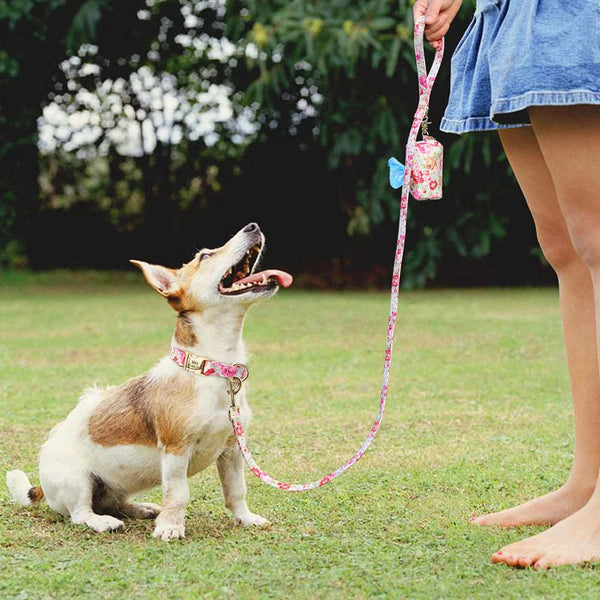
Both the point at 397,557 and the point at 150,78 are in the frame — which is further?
the point at 150,78

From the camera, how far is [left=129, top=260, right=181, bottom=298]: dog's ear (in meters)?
3.55

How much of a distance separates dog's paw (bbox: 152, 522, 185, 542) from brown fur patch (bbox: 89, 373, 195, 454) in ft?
0.81

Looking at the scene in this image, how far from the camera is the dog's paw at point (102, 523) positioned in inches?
136

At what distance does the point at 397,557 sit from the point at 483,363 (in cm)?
457

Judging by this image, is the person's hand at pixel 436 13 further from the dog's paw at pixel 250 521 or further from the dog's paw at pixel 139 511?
the dog's paw at pixel 139 511

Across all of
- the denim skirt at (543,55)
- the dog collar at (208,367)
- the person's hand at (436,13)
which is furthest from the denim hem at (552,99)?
the dog collar at (208,367)

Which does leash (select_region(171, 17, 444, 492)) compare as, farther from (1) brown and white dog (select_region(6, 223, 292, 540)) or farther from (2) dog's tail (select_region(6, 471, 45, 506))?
(2) dog's tail (select_region(6, 471, 45, 506))

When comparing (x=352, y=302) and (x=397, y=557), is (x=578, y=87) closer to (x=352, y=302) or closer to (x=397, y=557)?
(x=397, y=557)

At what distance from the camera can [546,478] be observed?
4086mm

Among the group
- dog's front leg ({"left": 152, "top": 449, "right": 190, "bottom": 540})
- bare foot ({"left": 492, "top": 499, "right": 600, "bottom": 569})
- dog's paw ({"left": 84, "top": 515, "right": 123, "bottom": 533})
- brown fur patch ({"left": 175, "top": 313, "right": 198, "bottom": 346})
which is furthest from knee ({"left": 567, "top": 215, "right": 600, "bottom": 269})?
dog's paw ({"left": 84, "top": 515, "right": 123, "bottom": 533})

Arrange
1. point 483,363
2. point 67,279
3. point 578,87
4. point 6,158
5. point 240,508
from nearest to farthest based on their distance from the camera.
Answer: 1. point 578,87
2. point 240,508
3. point 483,363
4. point 6,158
5. point 67,279

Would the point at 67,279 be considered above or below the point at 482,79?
below

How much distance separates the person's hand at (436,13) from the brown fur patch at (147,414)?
4.75 ft

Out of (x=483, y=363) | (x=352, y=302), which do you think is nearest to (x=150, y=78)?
(x=352, y=302)
